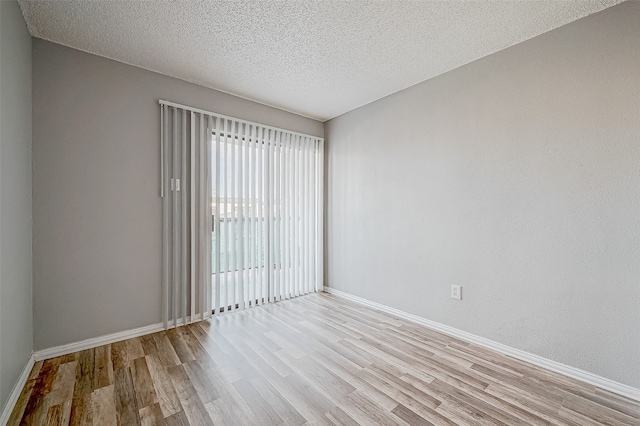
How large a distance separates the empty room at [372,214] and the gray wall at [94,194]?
17 mm

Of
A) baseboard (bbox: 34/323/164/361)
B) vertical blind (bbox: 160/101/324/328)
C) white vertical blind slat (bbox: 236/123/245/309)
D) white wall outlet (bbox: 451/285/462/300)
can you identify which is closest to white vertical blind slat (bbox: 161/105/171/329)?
vertical blind (bbox: 160/101/324/328)

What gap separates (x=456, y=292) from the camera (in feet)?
8.50

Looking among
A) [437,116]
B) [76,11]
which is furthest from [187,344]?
[437,116]

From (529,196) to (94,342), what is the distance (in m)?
3.93

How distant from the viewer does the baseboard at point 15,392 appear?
4.86 ft

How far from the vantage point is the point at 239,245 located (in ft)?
10.4

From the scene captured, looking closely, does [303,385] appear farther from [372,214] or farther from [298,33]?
[298,33]

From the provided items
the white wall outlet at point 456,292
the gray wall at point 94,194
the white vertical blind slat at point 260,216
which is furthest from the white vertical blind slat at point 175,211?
the white wall outlet at point 456,292

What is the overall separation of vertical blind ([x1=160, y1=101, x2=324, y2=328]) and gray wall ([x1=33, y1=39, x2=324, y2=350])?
15 centimetres

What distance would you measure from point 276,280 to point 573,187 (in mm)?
3137

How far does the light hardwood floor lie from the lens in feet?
5.05

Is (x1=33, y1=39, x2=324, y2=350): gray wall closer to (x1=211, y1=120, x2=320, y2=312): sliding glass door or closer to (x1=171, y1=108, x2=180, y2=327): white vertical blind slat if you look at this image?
(x1=171, y1=108, x2=180, y2=327): white vertical blind slat

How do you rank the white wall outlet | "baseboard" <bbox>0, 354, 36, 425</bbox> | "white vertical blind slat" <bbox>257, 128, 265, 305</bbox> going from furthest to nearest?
"white vertical blind slat" <bbox>257, 128, 265, 305</bbox> → the white wall outlet → "baseboard" <bbox>0, 354, 36, 425</bbox>

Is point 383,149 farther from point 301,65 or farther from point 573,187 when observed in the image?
point 573,187
